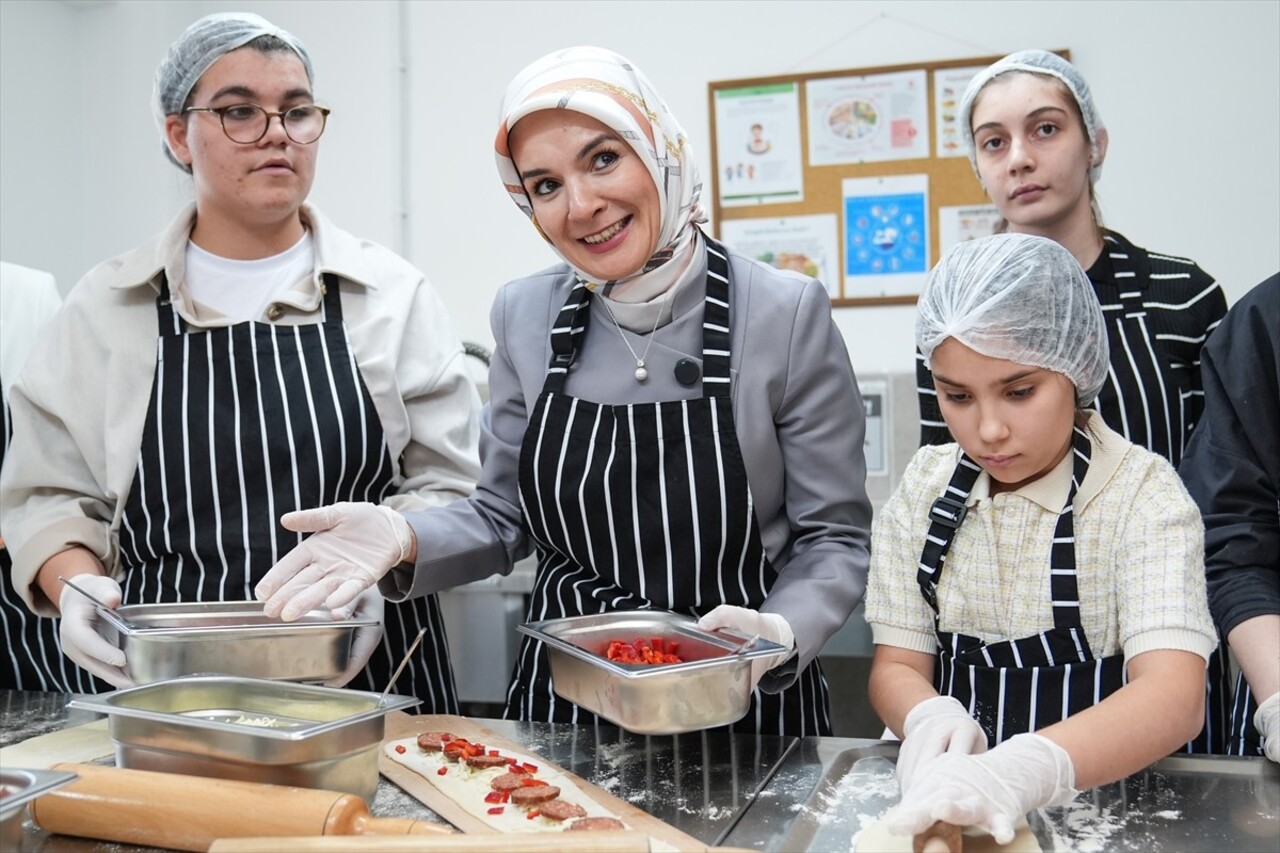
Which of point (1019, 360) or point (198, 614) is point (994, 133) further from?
point (198, 614)

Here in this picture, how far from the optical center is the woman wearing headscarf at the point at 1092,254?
6.41ft

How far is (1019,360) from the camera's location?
1.53 metres

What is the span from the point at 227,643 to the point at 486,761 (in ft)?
1.25

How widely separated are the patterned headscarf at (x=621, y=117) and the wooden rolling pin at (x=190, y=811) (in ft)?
2.87

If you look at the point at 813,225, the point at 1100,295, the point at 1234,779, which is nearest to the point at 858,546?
the point at 1234,779

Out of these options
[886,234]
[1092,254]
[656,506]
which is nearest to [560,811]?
[656,506]

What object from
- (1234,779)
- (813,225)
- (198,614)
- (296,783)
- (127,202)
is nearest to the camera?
(296,783)

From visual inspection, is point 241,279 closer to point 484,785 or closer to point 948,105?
point 484,785

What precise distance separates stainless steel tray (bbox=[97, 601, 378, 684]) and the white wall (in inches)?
92.3

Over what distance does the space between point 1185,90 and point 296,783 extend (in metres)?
3.42

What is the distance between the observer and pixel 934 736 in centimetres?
136

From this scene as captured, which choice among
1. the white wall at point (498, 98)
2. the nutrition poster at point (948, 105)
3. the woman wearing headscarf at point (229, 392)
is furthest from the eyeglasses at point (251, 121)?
the nutrition poster at point (948, 105)

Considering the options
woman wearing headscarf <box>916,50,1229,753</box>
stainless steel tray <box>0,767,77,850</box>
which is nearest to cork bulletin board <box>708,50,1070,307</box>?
woman wearing headscarf <box>916,50,1229,753</box>

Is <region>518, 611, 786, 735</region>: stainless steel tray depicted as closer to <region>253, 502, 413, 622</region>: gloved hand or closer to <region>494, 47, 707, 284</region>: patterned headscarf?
<region>253, 502, 413, 622</region>: gloved hand
